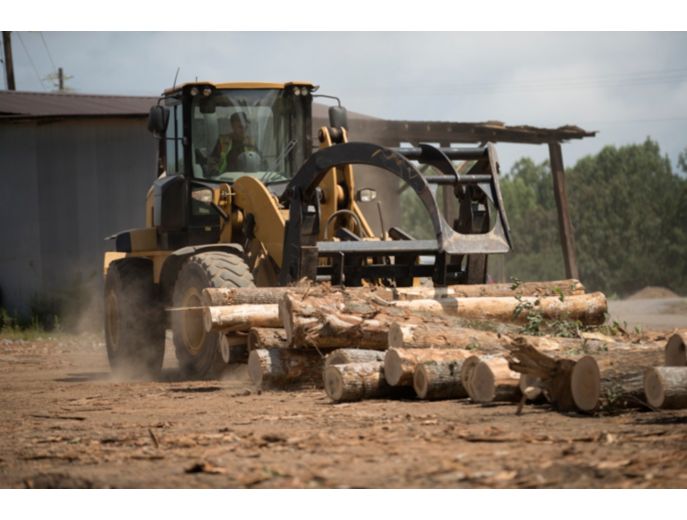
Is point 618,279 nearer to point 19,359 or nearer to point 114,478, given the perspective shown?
point 19,359


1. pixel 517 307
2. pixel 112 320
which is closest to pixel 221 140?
pixel 112 320

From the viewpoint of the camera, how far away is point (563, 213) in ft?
90.7

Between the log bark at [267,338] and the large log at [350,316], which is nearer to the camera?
the large log at [350,316]

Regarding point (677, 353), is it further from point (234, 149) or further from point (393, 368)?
point (234, 149)

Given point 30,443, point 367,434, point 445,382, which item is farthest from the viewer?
point 445,382

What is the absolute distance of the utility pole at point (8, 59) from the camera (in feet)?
A: 133

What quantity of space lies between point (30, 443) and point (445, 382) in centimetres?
Answer: 356

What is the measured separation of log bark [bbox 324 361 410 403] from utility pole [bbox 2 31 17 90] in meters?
32.7

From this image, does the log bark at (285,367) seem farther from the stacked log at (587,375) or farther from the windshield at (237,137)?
the windshield at (237,137)

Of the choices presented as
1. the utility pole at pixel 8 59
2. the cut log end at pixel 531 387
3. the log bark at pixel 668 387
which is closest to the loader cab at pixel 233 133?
the cut log end at pixel 531 387

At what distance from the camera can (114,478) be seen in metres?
6.97

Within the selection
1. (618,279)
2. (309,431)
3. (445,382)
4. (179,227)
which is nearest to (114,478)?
(309,431)

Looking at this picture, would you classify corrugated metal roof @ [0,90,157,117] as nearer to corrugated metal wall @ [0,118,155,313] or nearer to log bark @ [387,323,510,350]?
corrugated metal wall @ [0,118,155,313]

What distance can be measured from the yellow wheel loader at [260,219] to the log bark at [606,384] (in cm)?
337
